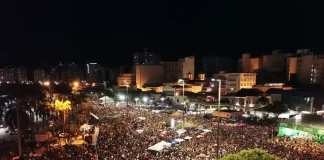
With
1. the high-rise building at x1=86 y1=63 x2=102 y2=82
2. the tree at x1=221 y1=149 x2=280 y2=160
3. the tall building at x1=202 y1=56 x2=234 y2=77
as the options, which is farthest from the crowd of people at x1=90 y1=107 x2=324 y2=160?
the high-rise building at x1=86 y1=63 x2=102 y2=82

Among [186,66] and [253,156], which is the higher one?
[186,66]

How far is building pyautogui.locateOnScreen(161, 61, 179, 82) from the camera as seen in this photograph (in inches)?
3885

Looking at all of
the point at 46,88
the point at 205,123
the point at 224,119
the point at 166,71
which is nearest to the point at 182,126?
the point at 205,123

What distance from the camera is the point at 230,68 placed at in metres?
116

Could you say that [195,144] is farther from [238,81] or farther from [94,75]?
[94,75]

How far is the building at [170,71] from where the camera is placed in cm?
9869

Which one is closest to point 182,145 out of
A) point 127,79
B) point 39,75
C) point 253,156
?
point 253,156

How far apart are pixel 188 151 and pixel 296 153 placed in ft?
23.5

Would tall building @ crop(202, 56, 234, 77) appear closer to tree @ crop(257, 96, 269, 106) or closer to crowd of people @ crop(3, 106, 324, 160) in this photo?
tree @ crop(257, 96, 269, 106)

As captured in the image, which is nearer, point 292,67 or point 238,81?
point 238,81

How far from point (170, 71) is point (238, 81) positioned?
126 ft

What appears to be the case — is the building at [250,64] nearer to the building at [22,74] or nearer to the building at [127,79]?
the building at [127,79]

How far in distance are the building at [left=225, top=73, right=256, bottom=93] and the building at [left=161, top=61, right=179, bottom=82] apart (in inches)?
1339

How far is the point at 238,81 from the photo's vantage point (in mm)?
64125
